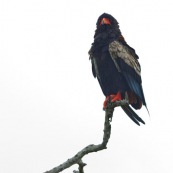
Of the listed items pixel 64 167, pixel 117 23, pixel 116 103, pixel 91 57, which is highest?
pixel 117 23

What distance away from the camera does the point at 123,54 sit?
428 inches

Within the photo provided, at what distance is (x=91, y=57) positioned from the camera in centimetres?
1104

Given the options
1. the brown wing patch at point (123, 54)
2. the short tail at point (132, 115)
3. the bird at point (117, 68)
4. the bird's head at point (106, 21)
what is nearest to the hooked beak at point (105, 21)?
the bird's head at point (106, 21)

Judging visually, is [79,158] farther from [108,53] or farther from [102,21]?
[102,21]

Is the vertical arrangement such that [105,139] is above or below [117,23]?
below

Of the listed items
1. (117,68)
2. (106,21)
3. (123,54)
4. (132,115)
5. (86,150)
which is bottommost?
(86,150)

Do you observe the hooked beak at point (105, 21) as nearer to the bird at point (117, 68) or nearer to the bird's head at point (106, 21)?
the bird's head at point (106, 21)

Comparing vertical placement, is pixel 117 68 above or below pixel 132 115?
above

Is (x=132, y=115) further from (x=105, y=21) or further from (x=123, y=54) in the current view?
(x=105, y=21)

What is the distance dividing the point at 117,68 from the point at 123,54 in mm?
319

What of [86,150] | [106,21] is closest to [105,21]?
[106,21]

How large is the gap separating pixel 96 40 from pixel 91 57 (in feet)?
1.19

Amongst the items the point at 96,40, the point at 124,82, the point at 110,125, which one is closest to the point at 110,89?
the point at 124,82

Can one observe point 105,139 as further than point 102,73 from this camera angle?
No
